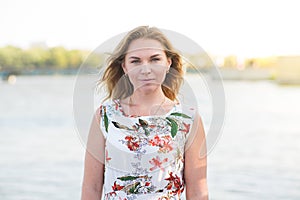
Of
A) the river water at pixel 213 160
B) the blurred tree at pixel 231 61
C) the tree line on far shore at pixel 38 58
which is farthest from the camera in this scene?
the tree line on far shore at pixel 38 58

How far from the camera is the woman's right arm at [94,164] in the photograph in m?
1.59

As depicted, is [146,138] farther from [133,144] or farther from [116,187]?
[116,187]

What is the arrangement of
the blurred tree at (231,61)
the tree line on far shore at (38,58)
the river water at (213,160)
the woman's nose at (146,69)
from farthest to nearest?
the tree line on far shore at (38,58), the blurred tree at (231,61), the river water at (213,160), the woman's nose at (146,69)

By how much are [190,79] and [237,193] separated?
8.48 feet

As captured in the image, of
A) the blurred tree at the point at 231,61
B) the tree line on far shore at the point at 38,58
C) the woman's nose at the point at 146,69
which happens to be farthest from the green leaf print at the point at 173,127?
the tree line on far shore at the point at 38,58

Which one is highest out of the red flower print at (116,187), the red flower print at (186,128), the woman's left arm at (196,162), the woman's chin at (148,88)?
the woman's chin at (148,88)

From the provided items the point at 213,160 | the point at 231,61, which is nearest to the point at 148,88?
the point at 213,160

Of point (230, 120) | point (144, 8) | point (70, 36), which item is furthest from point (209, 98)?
point (70, 36)

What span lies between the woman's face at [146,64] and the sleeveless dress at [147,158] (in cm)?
10

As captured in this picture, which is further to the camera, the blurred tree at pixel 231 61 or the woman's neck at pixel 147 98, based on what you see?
the blurred tree at pixel 231 61

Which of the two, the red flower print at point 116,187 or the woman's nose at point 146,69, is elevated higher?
the woman's nose at point 146,69

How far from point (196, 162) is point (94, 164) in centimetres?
25

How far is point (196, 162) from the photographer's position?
157 cm

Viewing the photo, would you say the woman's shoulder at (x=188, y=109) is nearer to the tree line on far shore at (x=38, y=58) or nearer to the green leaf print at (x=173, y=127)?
the green leaf print at (x=173, y=127)
